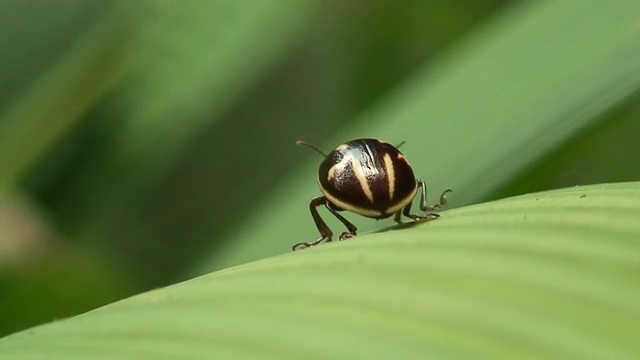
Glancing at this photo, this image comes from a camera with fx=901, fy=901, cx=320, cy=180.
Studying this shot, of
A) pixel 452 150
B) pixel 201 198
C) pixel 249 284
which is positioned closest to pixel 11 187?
pixel 452 150

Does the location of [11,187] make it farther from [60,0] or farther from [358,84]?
[358,84]

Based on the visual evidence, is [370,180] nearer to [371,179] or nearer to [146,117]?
→ [371,179]

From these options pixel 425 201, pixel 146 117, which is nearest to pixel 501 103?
pixel 425 201

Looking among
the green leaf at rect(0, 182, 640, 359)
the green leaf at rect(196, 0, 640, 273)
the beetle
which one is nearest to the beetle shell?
the beetle

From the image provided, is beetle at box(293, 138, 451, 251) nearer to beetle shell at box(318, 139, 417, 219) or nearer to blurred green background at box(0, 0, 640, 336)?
beetle shell at box(318, 139, 417, 219)

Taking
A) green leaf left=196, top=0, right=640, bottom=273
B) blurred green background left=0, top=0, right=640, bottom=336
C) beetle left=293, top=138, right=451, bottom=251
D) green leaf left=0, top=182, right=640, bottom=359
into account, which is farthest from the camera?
blurred green background left=0, top=0, right=640, bottom=336

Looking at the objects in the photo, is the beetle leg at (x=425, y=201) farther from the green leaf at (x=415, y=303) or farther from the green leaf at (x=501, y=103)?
the green leaf at (x=415, y=303)

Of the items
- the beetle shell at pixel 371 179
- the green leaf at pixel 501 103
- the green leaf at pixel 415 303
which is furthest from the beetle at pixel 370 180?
the green leaf at pixel 415 303
